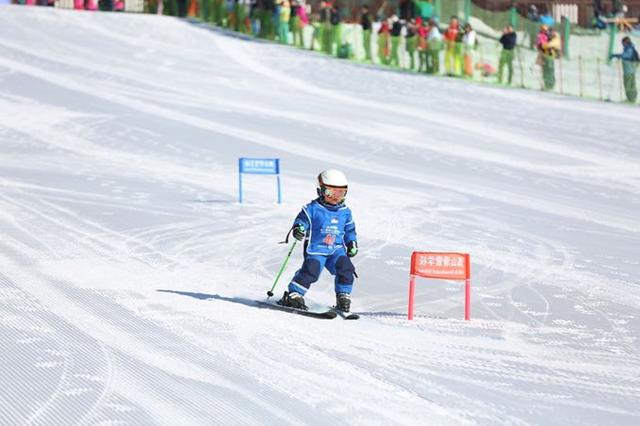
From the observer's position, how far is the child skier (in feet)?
37.5

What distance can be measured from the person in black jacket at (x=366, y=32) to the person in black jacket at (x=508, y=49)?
5200 millimetres

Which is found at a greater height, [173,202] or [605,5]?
[605,5]

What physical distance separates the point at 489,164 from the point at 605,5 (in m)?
18.4

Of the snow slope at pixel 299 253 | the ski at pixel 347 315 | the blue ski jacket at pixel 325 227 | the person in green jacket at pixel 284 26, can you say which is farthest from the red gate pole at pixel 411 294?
the person in green jacket at pixel 284 26

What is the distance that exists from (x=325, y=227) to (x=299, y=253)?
4288mm

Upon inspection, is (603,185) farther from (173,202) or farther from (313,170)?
(173,202)

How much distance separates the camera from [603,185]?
23.4 m

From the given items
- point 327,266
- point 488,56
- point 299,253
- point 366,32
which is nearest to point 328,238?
point 327,266

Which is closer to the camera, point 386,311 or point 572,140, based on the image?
point 386,311

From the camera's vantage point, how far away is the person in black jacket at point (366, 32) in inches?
1596

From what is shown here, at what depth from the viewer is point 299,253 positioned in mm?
15781

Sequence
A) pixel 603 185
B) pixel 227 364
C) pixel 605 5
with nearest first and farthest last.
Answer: pixel 227 364 < pixel 603 185 < pixel 605 5

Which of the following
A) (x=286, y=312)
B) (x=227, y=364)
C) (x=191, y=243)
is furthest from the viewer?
(x=191, y=243)

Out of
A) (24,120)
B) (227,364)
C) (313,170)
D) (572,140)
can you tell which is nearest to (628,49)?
(572,140)
